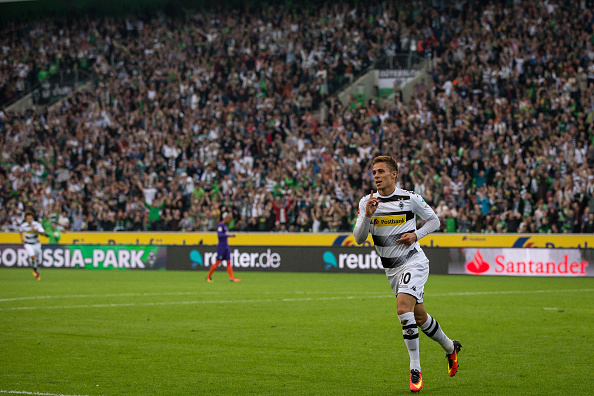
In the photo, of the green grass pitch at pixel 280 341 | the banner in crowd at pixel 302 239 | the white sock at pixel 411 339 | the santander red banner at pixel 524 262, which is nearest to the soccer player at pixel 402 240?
the white sock at pixel 411 339

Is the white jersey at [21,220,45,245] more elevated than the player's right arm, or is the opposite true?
the player's right arm

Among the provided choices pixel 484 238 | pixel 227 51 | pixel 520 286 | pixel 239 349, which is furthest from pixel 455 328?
pixel 227 51

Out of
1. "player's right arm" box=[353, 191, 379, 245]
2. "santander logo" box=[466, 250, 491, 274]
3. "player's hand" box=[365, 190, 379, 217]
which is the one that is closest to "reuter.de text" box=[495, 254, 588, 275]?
"santander logo" box=[466, 250, 491, 274]

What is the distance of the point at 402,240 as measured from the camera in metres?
8.04

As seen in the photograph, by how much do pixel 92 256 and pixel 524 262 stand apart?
16.2 m

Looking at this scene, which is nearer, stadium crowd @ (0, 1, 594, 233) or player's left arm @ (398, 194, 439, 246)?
player's left arm @ (398, 194, 439, 246)

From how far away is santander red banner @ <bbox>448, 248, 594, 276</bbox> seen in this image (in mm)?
25719

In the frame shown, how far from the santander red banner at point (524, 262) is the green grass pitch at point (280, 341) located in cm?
440

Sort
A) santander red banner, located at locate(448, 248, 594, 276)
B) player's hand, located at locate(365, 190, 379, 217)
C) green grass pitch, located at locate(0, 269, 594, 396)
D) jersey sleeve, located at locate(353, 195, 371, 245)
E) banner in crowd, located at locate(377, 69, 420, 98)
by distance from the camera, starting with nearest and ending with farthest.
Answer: player's hand, located at locate(365, 190, 379, 217)
jersey sleeve, located at locate(353, 195, 371, 245)
green grass pitch, located at locate(0, 269, 594, 396)
santander red banner, located at locate(448, 248, 594, 276)
banner in crowd, located at locate(377, 69, 420, 98)

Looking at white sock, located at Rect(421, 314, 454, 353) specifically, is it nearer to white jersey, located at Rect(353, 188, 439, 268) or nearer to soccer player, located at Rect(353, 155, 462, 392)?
soccer player, located at Rect(353, 155, 462, 392)

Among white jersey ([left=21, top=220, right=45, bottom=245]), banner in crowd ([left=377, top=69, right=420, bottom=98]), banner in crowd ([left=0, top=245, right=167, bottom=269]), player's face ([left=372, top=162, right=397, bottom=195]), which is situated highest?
banner in crowd ([left=377, top=69, right=420, bottom=98])

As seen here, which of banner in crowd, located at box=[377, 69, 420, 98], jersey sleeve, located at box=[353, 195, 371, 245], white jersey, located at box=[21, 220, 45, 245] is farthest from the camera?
banner in crowd, located at box=[377, 69, 420, 98]

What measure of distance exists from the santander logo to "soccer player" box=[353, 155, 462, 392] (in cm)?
1911

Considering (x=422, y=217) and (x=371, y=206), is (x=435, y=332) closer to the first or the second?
(x=422, y=217)
